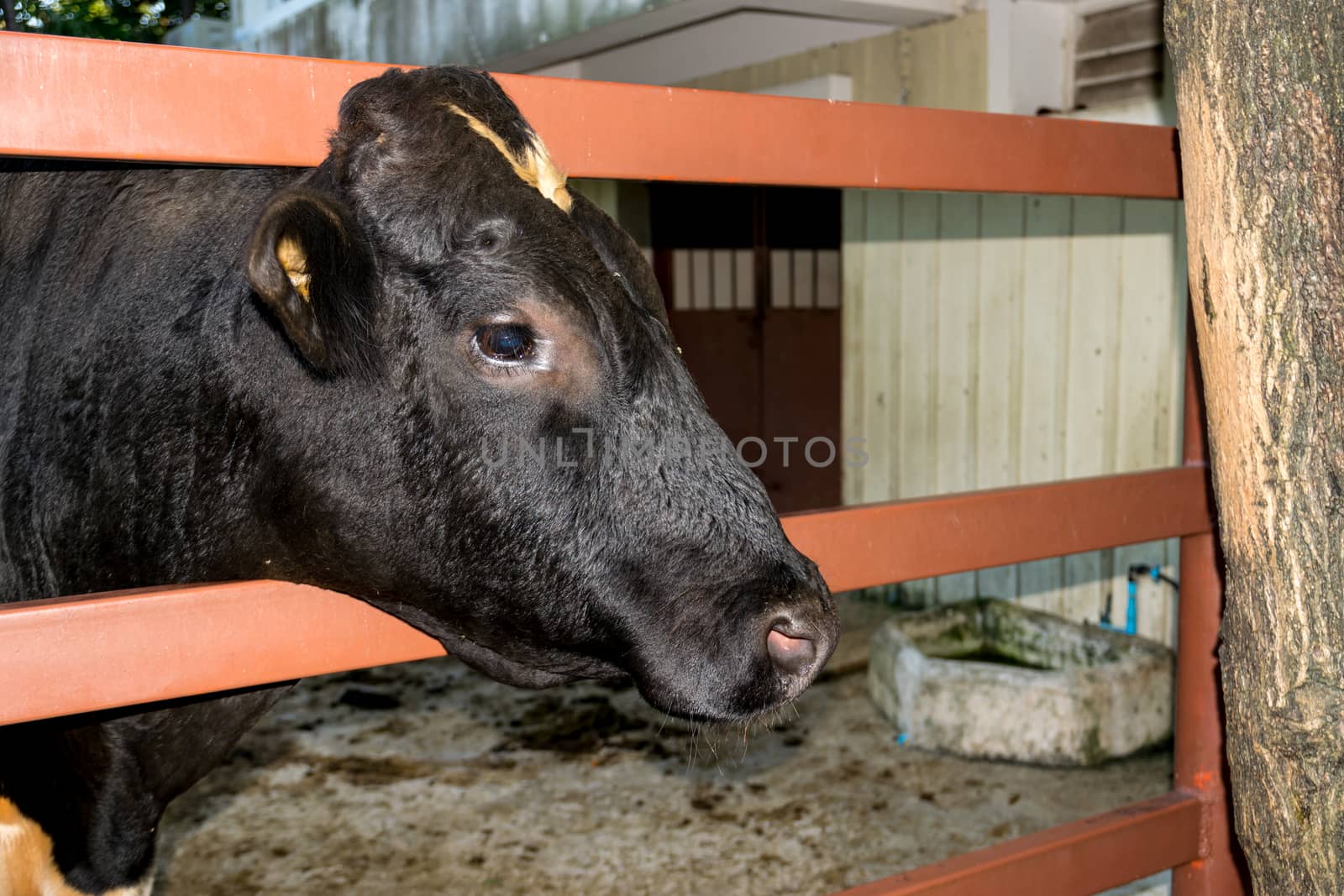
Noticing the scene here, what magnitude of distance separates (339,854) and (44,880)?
2.01 metres

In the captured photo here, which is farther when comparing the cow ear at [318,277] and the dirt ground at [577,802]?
the dirt ground at [577,802]

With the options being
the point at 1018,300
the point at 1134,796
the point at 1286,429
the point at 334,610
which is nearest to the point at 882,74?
the point at 1018,300

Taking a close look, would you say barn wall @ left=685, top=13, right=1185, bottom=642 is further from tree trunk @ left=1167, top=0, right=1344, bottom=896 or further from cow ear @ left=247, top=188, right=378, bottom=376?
cow ear @ left=247, top=188, right=378, bottom=376

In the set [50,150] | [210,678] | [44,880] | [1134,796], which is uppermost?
[50,150]

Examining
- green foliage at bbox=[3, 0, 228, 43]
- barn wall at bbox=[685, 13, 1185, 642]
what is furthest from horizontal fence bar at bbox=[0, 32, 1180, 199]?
green foliage at bbox=[3, 0, 228, 43]

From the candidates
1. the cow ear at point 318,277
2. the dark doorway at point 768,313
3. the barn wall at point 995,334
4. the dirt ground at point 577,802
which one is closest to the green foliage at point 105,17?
the dirt ground at point 577,802

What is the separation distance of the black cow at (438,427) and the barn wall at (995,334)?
401 centimetres

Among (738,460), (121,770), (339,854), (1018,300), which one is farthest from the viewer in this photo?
(1018,300)

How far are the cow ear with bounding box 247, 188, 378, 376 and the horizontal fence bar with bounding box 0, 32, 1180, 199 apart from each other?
0.14 metres

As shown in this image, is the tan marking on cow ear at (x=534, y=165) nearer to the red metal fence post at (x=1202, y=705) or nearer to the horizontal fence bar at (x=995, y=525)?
the horizontal fence bar at (x=995, y=525)

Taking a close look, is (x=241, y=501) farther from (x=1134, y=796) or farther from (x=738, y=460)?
(x=1134, y=796)

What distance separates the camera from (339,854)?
3578 mm

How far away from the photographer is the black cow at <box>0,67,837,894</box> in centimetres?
131

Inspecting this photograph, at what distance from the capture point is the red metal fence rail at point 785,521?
1205 mm
